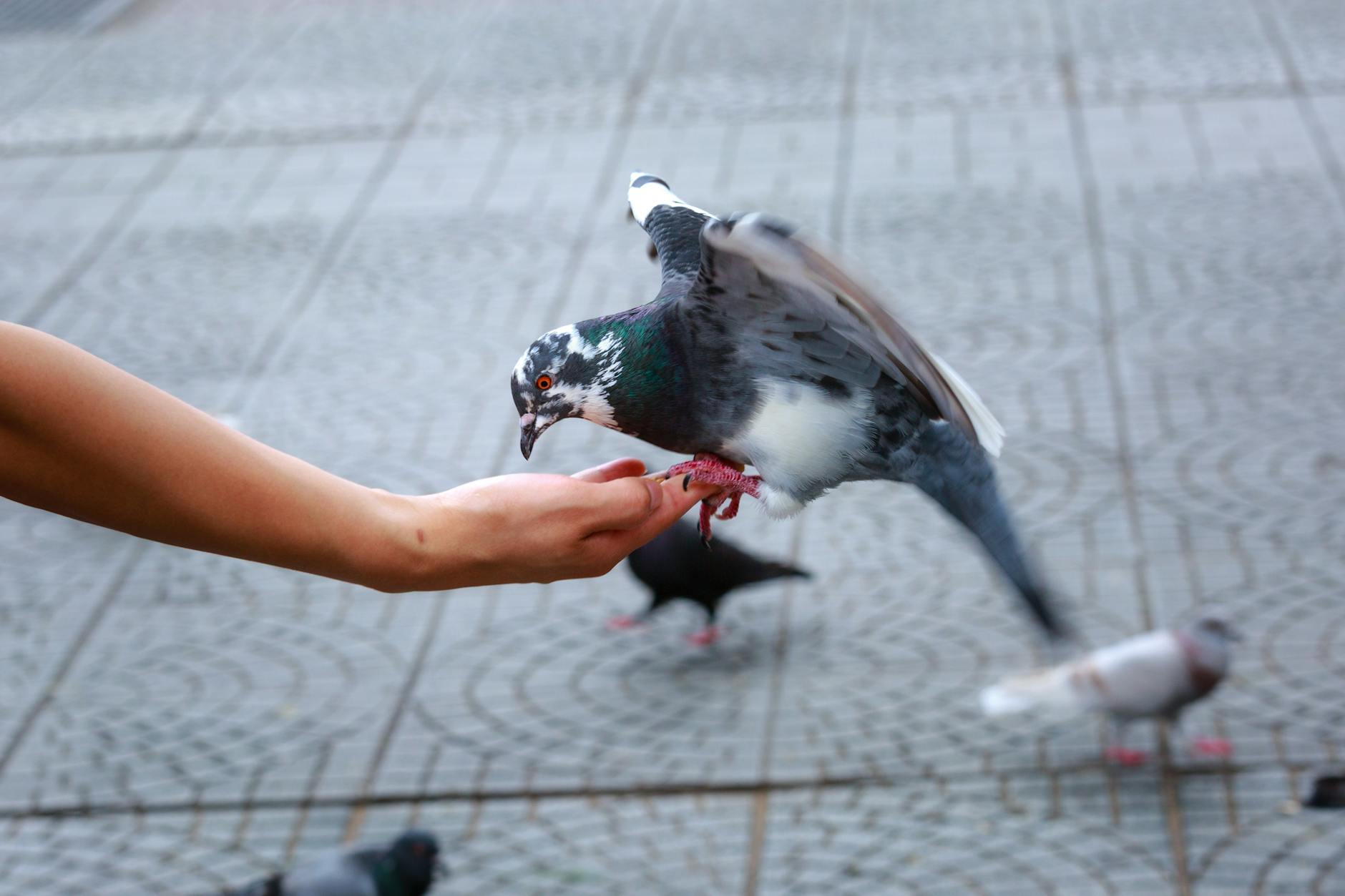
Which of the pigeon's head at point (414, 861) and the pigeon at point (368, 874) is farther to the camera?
the pigeon's head at point (414, 861)

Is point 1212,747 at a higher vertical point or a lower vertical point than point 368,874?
lower

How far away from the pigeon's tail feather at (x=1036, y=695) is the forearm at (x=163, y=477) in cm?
270

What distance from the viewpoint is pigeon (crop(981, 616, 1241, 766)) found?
13.5ft

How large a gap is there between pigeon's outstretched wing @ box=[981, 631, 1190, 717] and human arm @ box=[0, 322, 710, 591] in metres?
2.20

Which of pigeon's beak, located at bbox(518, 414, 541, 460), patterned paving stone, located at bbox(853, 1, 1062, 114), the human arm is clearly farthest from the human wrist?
patterned paving stone, located at bbox(853, 1, 1062, 114)

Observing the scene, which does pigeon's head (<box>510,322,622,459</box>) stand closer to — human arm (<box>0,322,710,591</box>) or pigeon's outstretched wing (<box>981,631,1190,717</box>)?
human arm (<box>0,322,710,591</box>)

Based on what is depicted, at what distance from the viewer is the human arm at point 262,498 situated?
1.63m

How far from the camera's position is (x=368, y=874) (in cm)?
376

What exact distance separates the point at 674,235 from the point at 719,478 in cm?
41

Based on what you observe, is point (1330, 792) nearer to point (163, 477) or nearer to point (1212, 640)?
point (1212, 640)

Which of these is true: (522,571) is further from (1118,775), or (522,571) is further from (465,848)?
(1118,775)

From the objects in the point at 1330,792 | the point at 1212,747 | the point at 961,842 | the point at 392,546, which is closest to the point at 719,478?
the point at 392,546

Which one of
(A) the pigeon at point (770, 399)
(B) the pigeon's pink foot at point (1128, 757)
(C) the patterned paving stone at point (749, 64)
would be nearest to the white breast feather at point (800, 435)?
(A) the pigeon at point (770, 399)

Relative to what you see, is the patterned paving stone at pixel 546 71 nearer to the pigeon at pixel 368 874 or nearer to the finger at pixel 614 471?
the pigeon at pixel 368 874
